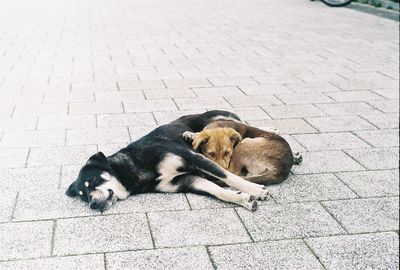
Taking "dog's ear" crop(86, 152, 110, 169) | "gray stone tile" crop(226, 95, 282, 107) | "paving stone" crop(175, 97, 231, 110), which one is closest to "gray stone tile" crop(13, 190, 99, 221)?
"dog's ear" crop(86, 152, 110, 169)

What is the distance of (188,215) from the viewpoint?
440 cm

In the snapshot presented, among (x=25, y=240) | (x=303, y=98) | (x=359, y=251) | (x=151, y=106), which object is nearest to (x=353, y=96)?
(x=303, y=98)

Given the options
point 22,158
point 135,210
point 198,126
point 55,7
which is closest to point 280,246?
point 135,210

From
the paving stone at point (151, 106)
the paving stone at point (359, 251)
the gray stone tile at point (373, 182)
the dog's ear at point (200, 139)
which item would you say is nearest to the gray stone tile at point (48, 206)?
the dog's ear at point (200, 139)

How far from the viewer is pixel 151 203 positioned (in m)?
4.59

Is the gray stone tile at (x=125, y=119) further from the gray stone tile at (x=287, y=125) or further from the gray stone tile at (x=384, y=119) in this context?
the gray stone tile at (x=384, y=119)

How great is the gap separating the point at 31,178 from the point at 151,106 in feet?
8.14

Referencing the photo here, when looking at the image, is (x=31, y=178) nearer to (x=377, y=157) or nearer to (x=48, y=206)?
(x=48, y=206)

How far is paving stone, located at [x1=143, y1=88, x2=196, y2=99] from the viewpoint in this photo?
25.2ft

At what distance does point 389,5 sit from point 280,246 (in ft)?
43.2

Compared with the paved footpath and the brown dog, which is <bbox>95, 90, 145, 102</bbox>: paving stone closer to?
the paved footpath

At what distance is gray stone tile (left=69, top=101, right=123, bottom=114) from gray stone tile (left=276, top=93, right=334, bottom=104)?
7.40 feet

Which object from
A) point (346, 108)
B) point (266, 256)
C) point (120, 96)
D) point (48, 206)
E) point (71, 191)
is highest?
point (266, 256)

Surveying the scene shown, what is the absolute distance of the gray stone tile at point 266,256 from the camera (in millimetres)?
3729
